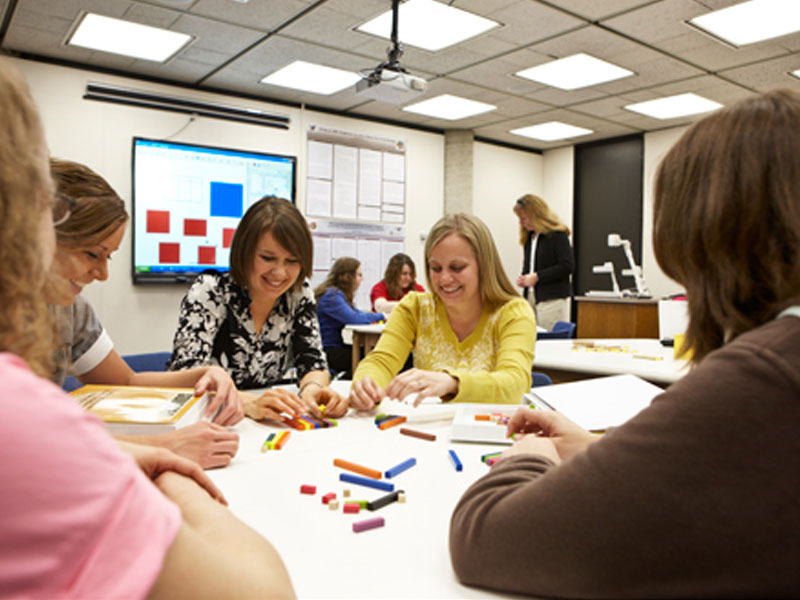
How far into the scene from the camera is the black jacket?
516 centimetres

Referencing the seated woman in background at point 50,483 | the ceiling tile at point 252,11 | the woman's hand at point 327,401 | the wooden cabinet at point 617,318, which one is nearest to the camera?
the seated woman in background at point 50,483

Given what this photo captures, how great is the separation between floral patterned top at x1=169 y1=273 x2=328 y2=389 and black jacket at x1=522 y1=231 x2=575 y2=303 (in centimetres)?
334

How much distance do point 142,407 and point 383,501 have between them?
0.63m

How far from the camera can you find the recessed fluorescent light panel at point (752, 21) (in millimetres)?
3736

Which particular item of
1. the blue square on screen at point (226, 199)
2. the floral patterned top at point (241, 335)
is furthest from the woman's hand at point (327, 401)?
the blue square on screen at point (226, 199)

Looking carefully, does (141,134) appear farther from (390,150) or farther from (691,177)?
(691,177)

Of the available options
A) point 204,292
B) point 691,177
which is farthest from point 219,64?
point 691,177

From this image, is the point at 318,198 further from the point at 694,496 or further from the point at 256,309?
the point at 694,496

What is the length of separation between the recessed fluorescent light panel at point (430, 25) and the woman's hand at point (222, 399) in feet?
9.95

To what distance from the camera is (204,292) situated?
207 centimetres

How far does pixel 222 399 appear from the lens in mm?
1498

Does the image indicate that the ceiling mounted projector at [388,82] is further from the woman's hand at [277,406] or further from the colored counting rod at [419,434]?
the colored counting rod at [419,434]

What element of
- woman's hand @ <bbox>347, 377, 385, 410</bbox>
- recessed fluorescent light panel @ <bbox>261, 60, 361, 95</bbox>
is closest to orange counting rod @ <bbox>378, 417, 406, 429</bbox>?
woman's hand @ <bbox>347, 377, 385, 410</bbox>

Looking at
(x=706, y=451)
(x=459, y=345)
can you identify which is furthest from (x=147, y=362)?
(x=706, y=451)
